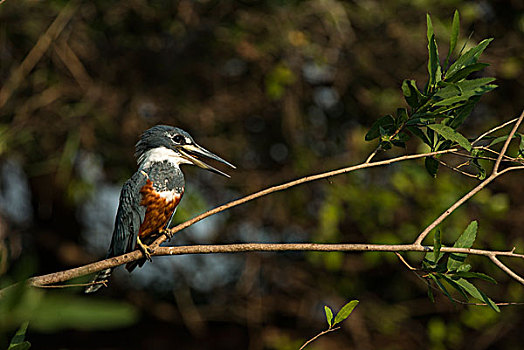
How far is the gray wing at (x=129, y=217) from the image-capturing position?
1.61 metres

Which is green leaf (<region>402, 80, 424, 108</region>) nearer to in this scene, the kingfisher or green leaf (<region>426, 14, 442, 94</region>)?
green leaf (<region>426, 14, 442, 94</region>)

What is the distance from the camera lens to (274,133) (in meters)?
3.51

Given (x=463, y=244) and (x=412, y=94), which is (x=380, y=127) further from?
(x=463, y=244)

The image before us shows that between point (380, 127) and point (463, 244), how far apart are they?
0.88ft

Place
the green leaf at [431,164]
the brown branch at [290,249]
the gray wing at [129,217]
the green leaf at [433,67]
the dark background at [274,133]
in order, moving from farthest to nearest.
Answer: the dark background at [274,133], the gray wing at [129,217], the green leaf at [431,164], the green leaf at [433,67], the brown branch at [290,249]

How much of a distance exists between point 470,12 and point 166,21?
1516 mm

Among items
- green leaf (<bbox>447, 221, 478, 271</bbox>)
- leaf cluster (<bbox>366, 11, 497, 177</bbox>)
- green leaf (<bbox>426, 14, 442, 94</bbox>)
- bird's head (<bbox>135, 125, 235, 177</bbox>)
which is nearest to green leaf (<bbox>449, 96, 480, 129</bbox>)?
leaf cluster (<bbox>366, 11, 497, 177</bbox>)

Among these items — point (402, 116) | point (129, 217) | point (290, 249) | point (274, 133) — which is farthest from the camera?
point (274, 133)

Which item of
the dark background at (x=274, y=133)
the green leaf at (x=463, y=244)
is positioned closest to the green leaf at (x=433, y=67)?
the green leaf at (x=463, y=244)

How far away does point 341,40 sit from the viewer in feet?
10.3

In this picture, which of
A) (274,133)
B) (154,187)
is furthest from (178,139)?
(274,133)

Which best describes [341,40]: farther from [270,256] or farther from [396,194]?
[270,256]

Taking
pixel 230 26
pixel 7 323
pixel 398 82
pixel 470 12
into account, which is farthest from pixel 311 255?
pixel 7 323

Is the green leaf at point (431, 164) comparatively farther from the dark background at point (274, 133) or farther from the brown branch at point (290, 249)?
the dark background at point (274, 133)
